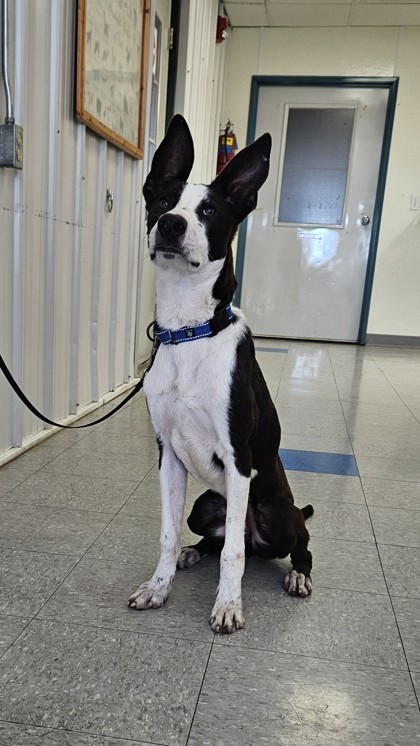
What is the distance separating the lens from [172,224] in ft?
3.79

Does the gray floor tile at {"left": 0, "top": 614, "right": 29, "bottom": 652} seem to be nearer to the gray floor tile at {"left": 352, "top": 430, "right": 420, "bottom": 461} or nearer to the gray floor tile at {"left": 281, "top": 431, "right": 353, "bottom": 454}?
the gray floor tile at {"left": 281, "top": 431, "right": 353, "bottom": 454}

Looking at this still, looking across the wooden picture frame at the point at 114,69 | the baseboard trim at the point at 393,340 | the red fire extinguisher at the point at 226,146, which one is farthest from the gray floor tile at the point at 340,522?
the baseboard trim at the point at 393,340

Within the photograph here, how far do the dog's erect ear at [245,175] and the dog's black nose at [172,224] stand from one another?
171 millimetres

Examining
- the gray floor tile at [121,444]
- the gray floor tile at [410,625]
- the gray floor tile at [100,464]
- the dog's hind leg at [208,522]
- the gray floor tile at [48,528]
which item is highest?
the dog's hind leg at [208,522]

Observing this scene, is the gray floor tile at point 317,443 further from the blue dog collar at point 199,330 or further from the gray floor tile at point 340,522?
the blue dog collar at point 199,330

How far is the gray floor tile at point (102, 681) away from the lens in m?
0.96

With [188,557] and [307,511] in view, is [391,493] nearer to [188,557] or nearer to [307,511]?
[307,511]

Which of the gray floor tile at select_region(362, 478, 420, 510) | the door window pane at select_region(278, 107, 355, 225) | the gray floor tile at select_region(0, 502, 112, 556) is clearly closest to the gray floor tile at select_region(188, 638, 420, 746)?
the gray floor tile at select_region(0, 502, 112, 556)

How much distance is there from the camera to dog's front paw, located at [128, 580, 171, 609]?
1.32m

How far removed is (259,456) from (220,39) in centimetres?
546

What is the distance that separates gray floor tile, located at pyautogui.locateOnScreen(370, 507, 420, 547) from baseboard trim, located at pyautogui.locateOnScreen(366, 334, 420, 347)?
193 inches

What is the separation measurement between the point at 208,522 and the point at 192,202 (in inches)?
33.6

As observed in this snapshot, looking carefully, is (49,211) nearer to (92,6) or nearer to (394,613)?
(92,6)

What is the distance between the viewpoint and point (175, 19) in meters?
4.25
